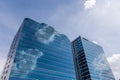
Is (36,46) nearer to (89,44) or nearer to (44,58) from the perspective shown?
(44,58)

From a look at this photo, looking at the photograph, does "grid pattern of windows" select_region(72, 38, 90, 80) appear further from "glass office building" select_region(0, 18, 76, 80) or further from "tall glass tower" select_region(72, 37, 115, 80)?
"glass office building" select_region(0, 18, 76, 80)

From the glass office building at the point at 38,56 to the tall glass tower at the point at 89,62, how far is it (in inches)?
611

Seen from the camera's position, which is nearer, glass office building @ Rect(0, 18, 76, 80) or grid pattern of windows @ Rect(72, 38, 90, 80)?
glass office building @ Rect(0, 18, 76, 80)

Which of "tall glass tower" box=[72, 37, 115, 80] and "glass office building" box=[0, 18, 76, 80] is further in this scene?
"tall glass tower" box=[72, 37, 115, 80]

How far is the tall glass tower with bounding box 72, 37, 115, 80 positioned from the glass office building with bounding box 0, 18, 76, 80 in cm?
1552

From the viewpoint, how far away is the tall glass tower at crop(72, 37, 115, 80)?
A: 279 ft

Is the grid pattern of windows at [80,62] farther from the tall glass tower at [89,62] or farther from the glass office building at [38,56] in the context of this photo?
the glass office building at [38,56]

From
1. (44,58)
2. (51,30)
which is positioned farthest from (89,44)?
(44,58)

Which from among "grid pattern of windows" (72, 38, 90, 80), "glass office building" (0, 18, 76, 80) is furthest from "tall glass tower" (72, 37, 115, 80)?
"glass office building" (0, 18, 76, 80)

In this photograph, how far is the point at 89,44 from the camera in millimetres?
105062

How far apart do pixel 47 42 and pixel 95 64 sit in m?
45.2

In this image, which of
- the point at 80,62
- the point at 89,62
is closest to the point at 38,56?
the point at 80,62

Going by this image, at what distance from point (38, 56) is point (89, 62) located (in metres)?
44.6

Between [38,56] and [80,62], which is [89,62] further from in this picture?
[38,56]
